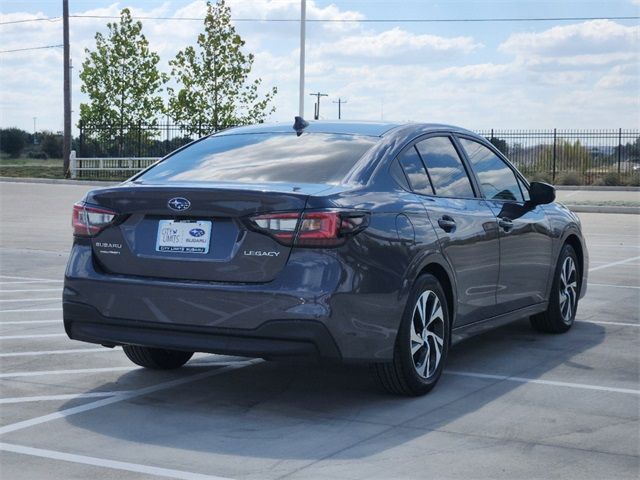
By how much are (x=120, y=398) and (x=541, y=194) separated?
138 inches

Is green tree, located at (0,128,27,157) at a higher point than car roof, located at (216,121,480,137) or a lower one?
higher

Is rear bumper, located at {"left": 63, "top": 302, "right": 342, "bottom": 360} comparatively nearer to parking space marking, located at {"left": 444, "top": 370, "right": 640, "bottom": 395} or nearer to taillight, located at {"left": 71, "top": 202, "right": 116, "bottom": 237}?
taillight, located at {"left": 71, "top": 202, "right": 116, "bottom": 237}

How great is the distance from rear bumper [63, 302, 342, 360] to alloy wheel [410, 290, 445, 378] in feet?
2.47

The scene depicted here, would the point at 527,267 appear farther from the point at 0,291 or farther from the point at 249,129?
the point at 0,291

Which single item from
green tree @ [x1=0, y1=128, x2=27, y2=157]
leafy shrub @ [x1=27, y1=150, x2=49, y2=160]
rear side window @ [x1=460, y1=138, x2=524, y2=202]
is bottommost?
rear side window @ [x1=460, y1=138, x2=524, y2=202]

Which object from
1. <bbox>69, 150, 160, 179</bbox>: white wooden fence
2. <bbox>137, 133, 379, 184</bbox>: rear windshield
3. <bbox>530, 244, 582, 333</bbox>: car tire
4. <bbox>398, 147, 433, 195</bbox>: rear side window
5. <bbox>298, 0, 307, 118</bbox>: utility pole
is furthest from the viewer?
<bbox>69, 150, 160, 179</bbox>: white wooden fence

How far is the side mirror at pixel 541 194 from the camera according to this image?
7898 mm

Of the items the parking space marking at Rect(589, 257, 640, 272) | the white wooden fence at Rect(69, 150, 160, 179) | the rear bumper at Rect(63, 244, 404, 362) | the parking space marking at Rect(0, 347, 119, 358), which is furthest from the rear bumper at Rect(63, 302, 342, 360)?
the white wooden fence at Rect(69, 150, 160, 179)

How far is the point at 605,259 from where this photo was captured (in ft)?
48.2

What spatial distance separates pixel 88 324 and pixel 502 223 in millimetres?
2926

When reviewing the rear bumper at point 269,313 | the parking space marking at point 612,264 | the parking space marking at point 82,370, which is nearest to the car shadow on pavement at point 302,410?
the parking space marking at point 82,370

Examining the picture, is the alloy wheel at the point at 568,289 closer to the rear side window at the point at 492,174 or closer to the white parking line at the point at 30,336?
the rear side window at the point at 492,174

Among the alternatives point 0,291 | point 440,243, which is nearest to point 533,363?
point 440,243

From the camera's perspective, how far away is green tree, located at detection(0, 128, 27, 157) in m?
68.9
